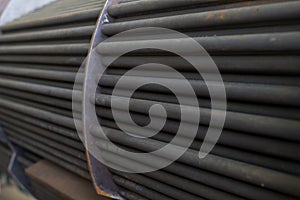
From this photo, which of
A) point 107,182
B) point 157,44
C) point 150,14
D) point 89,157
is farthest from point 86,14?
point 107,182

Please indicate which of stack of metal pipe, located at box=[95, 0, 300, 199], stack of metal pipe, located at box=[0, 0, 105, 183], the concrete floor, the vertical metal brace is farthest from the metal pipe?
the concrete floor

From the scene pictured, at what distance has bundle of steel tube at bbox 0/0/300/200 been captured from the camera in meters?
0.67

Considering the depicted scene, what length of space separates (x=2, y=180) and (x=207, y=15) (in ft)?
7.79

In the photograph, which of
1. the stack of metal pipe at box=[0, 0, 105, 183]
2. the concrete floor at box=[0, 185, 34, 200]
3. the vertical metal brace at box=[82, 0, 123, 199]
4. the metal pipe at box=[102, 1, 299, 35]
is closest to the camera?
the metal pipe at box=[102, 1, 299, 35]

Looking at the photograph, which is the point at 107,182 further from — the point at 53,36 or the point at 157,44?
the point at 53,36

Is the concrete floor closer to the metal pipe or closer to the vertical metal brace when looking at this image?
the vertical metal brace

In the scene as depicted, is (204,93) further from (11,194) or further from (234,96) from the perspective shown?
(11,194)

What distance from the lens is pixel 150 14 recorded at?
0.98 meters

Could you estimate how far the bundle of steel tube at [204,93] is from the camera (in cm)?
67

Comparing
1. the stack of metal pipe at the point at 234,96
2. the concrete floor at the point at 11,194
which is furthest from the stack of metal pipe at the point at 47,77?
the concrete floor at the point at 11,194

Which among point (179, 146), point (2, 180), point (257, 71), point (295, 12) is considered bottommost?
point (2, 180)

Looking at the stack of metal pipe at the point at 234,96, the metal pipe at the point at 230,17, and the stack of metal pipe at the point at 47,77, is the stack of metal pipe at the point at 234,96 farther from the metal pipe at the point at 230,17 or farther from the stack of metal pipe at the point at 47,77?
the stack of metal pipe at the point at 47,77

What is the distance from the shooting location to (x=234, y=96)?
0.74 meters

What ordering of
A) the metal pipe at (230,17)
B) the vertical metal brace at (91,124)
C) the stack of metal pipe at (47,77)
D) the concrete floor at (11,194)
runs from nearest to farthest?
the metal pipe at (230,17) < the vertical metal brace at (91,124) < the stack of metal pipe at (47,77) < the concrete floor at (11,194)
